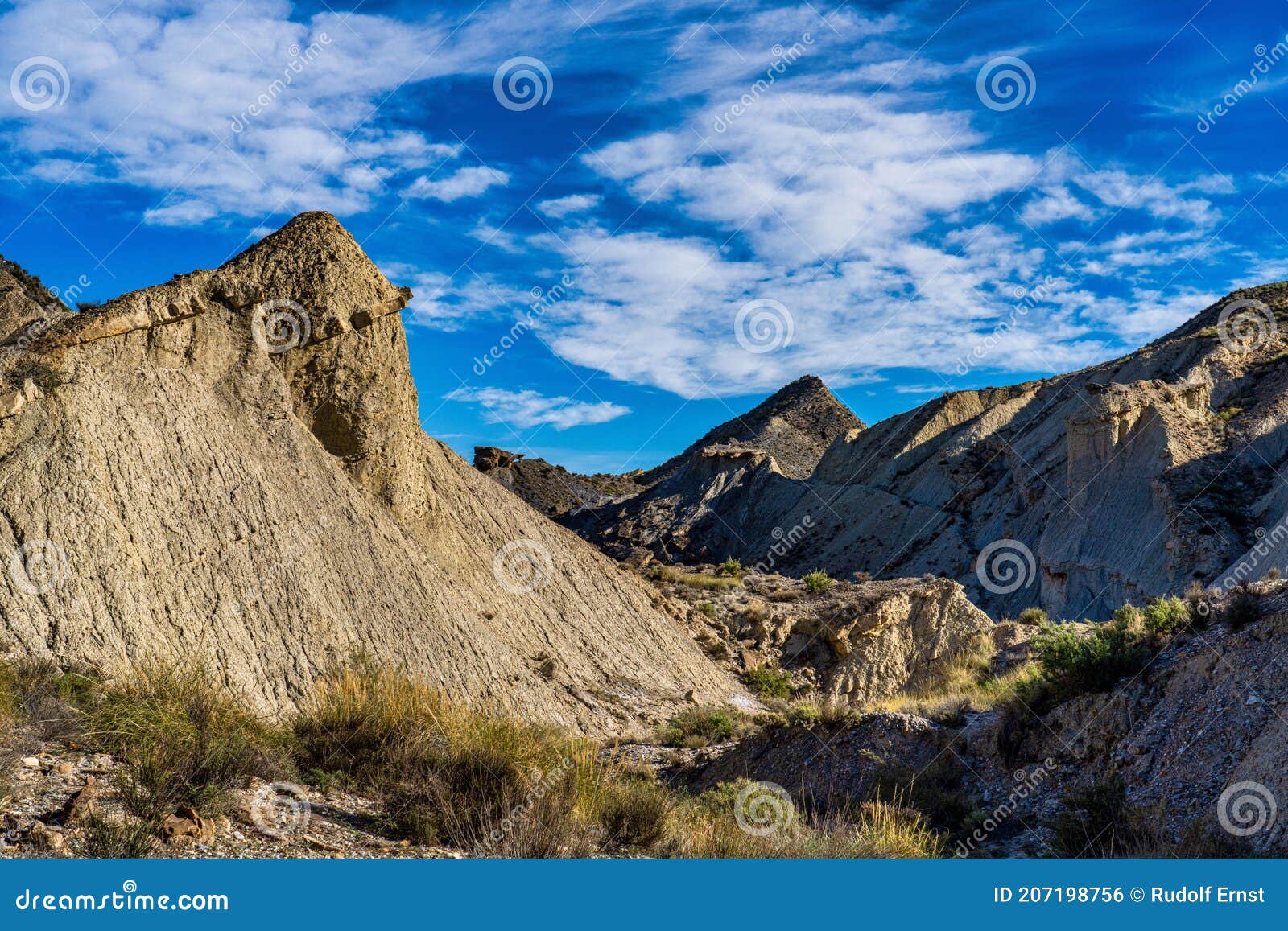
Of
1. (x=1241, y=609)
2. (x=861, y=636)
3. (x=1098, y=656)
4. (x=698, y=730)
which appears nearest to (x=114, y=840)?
(x=1098, y=656)

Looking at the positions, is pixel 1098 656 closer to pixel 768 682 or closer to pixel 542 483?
pixel 768 682

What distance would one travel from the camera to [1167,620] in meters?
13.0

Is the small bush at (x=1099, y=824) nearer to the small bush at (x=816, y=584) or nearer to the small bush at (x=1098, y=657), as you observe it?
the small bush at (x=1098, y=657)

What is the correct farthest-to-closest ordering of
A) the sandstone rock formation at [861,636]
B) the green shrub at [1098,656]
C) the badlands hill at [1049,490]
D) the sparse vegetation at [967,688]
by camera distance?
the badlands hill at [1049,490]
the sandstone rock formation at [861,636]
the sparse vegetation at [967,688]
the green shrub at [1098,656]

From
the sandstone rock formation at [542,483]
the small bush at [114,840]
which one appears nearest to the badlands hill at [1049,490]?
the sandstone rock formation at [542,483]

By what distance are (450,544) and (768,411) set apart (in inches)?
2809

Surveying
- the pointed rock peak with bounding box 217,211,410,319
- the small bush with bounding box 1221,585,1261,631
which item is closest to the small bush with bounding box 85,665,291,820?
the small bush with bounding box 1221,585,1261,631

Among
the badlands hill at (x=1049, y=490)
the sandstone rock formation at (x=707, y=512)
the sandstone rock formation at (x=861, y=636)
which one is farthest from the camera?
the sandstone rock formation at (x=707, y=512)

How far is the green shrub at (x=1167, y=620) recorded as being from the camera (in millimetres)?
12906

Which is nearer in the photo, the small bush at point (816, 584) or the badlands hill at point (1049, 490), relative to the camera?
the small bush at point (816, 584)

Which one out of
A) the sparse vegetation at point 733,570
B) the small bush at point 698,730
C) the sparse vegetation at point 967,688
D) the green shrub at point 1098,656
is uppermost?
the sparse vegetation at point 733,570

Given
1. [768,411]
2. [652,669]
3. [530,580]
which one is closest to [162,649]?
[530,580]

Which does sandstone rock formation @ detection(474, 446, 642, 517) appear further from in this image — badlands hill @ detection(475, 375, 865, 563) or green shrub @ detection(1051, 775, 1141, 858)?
green shrub @ detection(1051, 775, 1141, 858)

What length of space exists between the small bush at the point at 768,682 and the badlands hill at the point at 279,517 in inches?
33.2
